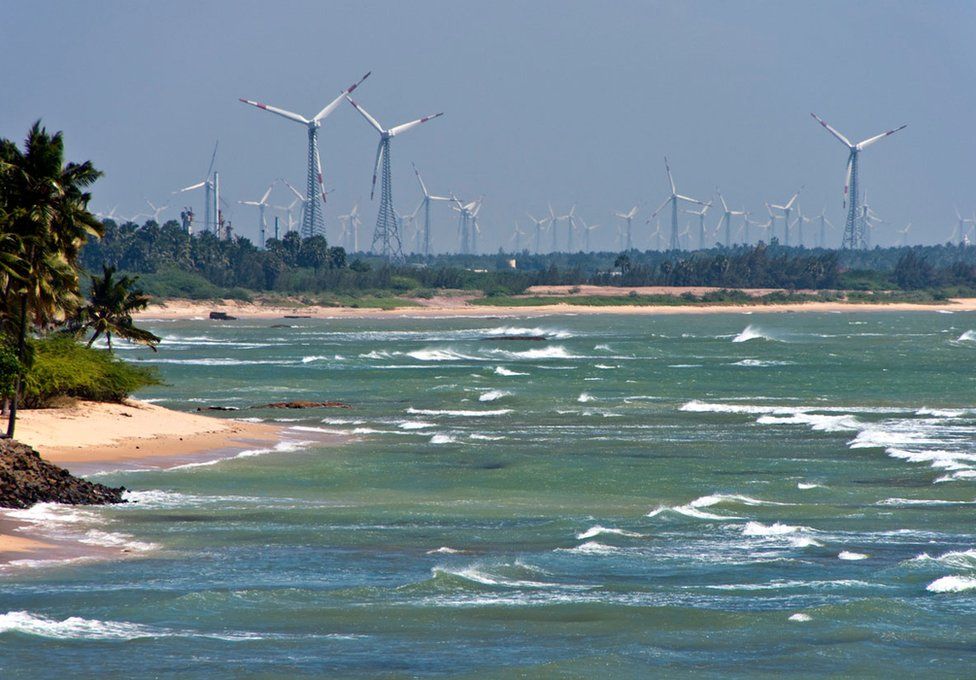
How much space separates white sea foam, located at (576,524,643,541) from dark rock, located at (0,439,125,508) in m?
11.4

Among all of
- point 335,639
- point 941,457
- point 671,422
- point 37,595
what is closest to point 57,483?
point 37,595

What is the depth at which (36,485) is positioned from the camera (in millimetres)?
35875

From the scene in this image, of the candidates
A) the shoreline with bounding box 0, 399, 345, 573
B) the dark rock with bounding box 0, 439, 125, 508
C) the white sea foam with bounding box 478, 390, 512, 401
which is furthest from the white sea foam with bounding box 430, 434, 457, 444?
A: the dark rock with bounding box 0, 439, 125, 508

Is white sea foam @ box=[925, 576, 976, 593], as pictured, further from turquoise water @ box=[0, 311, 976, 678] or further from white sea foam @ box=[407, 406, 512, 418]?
white sea foam @ box=[407, 406, 512, 418]

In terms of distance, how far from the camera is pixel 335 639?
25.0 m

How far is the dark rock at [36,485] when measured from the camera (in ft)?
115

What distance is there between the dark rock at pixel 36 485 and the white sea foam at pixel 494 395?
127ft

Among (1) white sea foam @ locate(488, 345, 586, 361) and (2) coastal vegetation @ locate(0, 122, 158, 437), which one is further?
(1) white sea foam @ locate(488, 345, 586, 361)

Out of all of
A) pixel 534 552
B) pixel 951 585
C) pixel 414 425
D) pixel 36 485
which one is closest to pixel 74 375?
pixel 414 425

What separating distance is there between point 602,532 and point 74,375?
2429 cm

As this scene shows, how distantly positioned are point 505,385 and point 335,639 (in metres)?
60.7

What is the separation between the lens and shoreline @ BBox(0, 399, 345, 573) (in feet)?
150

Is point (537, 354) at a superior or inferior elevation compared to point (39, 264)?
inferior

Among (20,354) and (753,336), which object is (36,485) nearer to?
(20,354)
